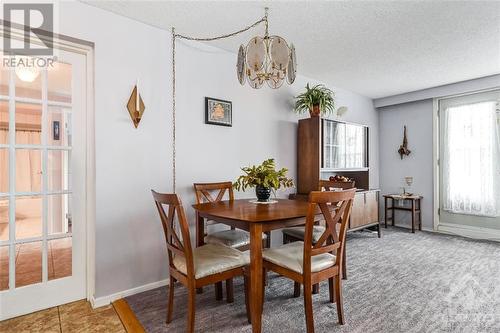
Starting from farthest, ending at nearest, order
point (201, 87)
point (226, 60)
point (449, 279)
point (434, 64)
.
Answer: point (434, 64), point (226, 60), point (201, 87), point (449, 279)

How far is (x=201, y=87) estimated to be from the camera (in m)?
2.89

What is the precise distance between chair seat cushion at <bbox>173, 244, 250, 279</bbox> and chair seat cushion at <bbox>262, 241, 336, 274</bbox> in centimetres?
18

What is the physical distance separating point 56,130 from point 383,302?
297cm

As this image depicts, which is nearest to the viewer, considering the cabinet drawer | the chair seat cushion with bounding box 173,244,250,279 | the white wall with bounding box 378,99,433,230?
the chair seat cushion with bounding box 173,244,250,279

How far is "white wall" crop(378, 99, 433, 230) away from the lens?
15.5 ft

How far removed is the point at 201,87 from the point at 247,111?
0.66 metres

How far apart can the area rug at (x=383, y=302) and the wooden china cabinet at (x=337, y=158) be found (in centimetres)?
99

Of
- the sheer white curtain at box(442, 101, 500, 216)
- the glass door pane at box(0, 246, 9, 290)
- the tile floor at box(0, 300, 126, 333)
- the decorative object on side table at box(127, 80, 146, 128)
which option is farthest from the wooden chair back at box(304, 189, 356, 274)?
the sheer white curtain at box(442, 101, 500, 216)

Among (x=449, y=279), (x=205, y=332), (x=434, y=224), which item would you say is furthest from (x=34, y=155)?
(x=434, y=224)

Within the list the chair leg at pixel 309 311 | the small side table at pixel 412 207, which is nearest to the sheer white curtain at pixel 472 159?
the small side table at pixel 412 207

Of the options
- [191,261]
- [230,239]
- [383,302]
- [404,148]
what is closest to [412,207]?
[404,148]

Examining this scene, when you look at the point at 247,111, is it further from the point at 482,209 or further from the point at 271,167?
the point at 482,209

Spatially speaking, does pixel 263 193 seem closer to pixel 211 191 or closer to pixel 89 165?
pixel 211 191

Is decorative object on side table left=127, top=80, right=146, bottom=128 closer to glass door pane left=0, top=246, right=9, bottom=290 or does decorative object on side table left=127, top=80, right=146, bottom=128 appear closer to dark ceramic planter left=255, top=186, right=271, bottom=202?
dark ceramic planter left=255, top=186, right=271, bottom=202
